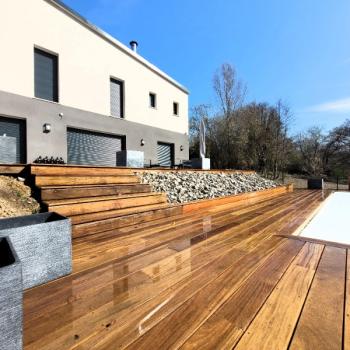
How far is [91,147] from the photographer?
862 cm

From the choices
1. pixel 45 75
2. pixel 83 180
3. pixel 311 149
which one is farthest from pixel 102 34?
pixel 311 149

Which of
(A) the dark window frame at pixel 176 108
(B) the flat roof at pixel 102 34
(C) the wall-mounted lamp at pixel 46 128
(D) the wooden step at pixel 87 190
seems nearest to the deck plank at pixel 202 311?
(D) the wooden step at pixel 87 190

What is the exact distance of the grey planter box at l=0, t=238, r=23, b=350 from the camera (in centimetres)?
95

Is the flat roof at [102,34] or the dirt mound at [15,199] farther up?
the flat roof at [102,34]

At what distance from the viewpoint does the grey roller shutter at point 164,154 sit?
12000 mm

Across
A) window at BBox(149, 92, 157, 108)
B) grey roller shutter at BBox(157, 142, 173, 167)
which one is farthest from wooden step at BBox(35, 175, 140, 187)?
window at BBox(149, 92, 157, 108)

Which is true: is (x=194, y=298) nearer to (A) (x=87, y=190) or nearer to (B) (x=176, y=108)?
(A) (x=87, y=190)

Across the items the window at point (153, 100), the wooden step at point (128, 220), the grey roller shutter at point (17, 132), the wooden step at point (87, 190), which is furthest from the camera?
the window at point (153, 100)

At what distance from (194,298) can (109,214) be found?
7.05 feet

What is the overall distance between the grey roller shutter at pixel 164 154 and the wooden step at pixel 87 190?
7.43 metres

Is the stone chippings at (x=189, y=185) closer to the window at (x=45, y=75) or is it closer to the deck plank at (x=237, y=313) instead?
the deck plank at (x=237, y=313)

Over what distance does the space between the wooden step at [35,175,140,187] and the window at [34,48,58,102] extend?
177 inches

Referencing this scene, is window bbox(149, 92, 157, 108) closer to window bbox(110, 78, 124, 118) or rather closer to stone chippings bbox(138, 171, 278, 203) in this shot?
window bbox(110, 78, 124, 118)

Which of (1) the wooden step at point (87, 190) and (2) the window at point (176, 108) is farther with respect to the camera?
(2) the window at point (176, 108)
